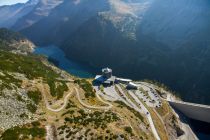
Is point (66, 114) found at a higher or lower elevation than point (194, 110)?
lower

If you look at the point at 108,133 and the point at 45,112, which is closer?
the point at 108,133

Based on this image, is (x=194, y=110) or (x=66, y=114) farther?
(x=194, y=110)

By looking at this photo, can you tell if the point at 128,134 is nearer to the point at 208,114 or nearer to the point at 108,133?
the point at 108,133

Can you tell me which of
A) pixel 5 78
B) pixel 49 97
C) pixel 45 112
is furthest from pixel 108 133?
pixel 5 78

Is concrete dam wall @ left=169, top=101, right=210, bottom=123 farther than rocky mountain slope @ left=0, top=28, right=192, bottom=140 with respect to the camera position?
Yes
